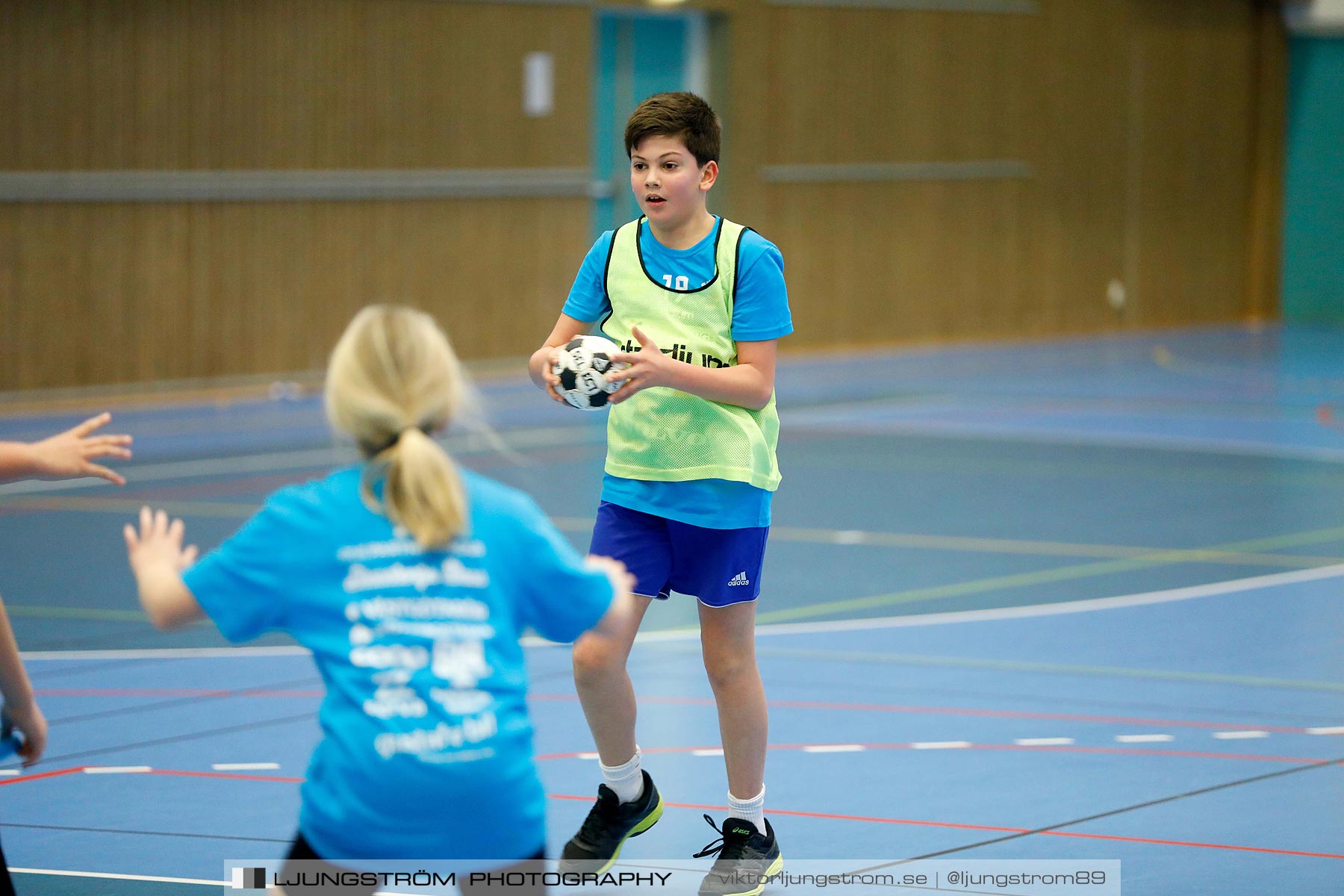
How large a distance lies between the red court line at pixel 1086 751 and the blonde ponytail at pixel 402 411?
3.04 metres

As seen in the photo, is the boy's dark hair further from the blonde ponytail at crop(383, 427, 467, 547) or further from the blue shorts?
the blonde ponytail at crop(383, 427, 467, 547)

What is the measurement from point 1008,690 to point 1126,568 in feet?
8.75

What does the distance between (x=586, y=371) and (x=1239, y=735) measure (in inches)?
115

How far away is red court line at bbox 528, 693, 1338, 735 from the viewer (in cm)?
609

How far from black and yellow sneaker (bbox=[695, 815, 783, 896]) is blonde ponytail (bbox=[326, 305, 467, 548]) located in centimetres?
187

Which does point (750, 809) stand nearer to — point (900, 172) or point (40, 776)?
point (40, 776)

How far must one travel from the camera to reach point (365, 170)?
55.1ft

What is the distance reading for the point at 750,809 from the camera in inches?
173

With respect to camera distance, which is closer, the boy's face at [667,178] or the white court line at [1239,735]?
the boy's face at [667,178]

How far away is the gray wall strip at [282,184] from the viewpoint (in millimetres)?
14688

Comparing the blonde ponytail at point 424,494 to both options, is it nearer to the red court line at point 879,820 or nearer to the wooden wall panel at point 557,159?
the red court line at point 879,820

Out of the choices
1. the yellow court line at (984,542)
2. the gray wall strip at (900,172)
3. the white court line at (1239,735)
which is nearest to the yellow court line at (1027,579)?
the yellow court line at (984,542)

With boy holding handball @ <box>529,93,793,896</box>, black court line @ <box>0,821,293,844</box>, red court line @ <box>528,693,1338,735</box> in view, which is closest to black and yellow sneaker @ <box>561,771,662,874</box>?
boy holding handball @ <box>529,93,793,896</box>

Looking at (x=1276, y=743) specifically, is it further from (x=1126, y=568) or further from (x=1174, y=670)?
(x=1126, y=568)
